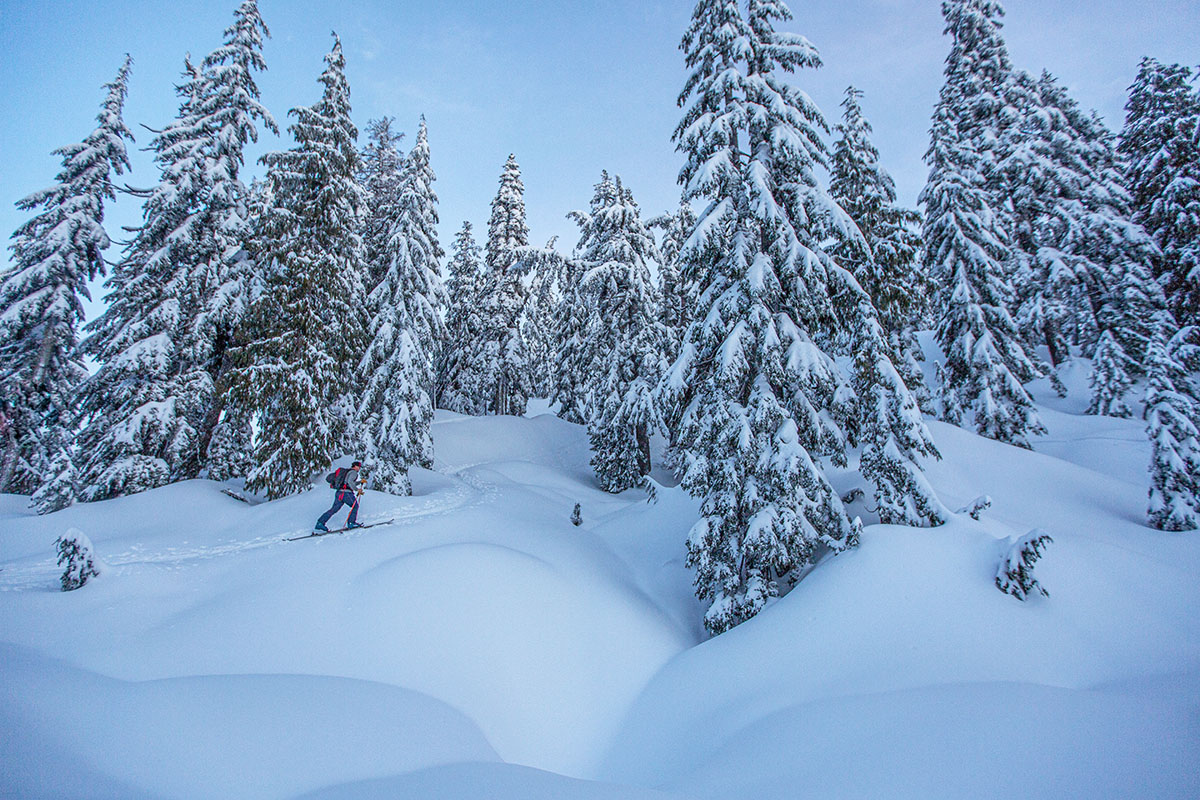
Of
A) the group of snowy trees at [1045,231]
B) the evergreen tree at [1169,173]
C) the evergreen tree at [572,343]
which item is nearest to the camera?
the group of snowy trees at [1045,231]

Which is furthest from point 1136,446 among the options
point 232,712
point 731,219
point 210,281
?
point 210,281

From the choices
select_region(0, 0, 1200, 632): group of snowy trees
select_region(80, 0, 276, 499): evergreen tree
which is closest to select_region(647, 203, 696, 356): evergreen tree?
select_region(0, 0, 1200, 632): group of snowy trees

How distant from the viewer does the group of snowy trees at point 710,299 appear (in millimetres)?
9367

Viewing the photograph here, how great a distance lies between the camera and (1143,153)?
71.8 ft

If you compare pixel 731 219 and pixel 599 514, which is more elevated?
pixel 731 219

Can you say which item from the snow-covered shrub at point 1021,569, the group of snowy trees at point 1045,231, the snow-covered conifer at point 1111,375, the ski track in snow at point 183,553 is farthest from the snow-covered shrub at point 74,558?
the snow-covered conifer at point 1111,375

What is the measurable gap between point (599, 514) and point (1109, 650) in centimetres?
1302

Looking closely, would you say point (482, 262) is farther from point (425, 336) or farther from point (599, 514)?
point (599, 514)

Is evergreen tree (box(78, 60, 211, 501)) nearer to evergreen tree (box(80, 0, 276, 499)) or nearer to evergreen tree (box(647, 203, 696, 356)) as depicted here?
evergreen tree (box(80, 0, 276, 499))

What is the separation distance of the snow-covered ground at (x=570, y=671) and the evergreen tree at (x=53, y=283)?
32.8ft

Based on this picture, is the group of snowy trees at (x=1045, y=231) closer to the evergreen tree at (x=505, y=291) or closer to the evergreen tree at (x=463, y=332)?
the evergreen tree at (x=505, y=291)

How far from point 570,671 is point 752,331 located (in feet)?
22.5

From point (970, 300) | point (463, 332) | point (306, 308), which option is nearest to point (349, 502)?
point (306, 308)

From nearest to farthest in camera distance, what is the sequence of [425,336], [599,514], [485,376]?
[599,514]
[425,336]
[485,376]
